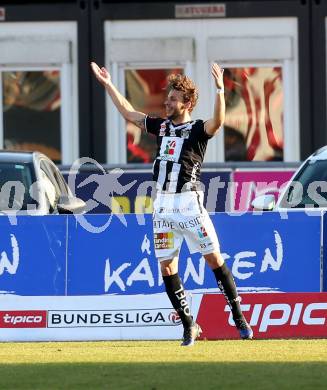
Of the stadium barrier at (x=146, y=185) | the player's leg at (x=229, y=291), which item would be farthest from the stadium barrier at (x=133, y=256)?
the stadium barrier at (x=146, y=185)

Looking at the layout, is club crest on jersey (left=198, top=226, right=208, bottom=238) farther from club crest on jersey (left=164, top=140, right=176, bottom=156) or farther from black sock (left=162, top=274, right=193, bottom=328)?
club crest on jersey (left=164, top=140, right=176, bottom=156)

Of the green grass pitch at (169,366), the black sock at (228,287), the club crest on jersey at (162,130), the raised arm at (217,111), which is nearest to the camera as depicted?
the green grass pitch at (169,366)

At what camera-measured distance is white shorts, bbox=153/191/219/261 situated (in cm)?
1249

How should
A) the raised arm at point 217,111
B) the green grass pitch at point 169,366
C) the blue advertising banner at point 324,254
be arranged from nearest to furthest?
the green grass pitch at point 169,366 < the raised arm at point 217,111 < the blue advertising banner at point 324,254

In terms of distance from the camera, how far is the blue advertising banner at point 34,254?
15.0m

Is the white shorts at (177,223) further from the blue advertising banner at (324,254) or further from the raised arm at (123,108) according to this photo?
the blue advertising banner at (324,254)

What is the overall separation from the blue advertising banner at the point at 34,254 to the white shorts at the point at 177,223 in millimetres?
2718

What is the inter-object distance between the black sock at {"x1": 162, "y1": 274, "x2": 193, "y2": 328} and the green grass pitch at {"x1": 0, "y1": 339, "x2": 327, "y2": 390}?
26cm

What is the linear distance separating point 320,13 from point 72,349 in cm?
1436

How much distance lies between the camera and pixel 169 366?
429 inches

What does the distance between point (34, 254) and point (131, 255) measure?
93cm

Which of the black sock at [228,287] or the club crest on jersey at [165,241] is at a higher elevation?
the club crest on jersey at [165,241]

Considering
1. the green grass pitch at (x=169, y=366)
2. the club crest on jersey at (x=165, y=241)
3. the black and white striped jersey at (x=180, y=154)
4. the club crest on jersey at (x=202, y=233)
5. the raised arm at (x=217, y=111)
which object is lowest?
the green grass pitch at (x=169, y=366)

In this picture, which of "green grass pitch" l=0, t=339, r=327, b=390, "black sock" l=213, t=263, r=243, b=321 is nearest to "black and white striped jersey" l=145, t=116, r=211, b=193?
"black sock" l=213, t=263, r=243, b=321
